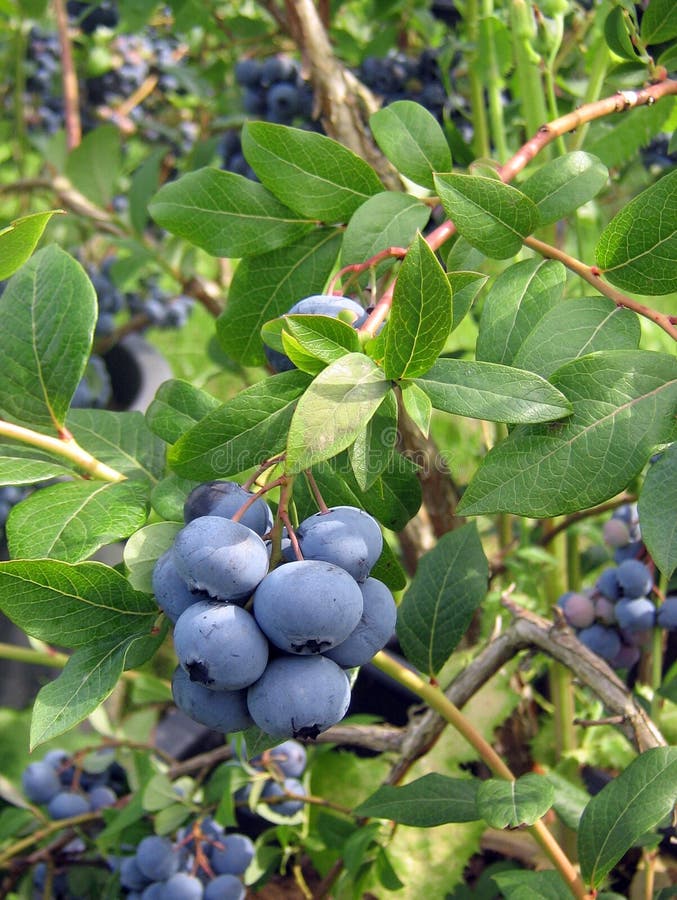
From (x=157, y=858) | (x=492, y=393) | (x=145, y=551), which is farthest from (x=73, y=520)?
(x=157, y=858)

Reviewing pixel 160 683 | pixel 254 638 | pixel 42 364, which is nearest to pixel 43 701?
pixel 254 638

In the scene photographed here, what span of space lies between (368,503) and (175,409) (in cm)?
14

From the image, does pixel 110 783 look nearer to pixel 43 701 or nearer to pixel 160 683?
pixel 160 683

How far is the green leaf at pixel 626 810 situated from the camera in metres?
0.66

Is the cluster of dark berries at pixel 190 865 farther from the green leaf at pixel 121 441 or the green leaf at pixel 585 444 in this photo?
the green leaf at pixel 585 444

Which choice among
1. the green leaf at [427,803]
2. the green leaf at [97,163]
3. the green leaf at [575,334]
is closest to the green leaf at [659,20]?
the green leaf at [575,334]

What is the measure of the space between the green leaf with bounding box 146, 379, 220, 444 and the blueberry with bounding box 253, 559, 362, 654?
0.16 m

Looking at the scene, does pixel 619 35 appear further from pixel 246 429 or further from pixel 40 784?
pixel 40 784

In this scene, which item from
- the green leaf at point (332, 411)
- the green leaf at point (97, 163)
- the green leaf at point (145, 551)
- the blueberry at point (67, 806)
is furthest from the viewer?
the green leaf at point (97, 163)

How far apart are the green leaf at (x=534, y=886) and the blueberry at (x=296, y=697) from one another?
301 millimetres

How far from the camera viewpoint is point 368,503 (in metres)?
0.62

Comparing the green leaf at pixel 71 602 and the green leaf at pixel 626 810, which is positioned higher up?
the green leaf at pixel 71 602

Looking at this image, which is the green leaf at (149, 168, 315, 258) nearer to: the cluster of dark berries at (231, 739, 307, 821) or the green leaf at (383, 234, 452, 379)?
the green leaf at (383, 234, 452, 379)

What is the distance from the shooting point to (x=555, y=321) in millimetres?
588
